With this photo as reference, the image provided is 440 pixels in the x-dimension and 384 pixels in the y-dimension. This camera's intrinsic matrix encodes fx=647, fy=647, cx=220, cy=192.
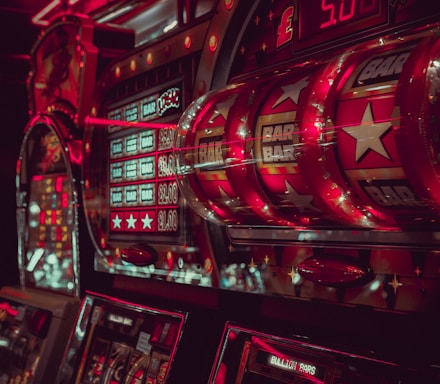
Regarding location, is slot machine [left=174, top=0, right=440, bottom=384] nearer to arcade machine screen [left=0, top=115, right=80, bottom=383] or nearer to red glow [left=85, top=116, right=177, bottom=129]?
red glow [left=85, top=116, right=177, bottom=129]

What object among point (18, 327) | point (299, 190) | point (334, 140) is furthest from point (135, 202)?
point (334, 140)

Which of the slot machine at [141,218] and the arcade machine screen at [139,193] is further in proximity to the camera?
the arcade machine screen at [139,193]

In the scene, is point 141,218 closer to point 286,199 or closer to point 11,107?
point 286,199

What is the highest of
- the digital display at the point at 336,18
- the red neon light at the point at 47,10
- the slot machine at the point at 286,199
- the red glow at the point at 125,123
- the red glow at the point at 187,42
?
the red neon light at the point at 47,10

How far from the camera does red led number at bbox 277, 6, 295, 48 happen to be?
201 cm

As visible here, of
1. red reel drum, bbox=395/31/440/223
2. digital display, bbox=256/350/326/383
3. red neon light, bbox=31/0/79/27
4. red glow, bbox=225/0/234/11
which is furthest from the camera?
A: red neon light, bbox=31/0/79/27

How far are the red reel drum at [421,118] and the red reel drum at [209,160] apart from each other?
626 mm

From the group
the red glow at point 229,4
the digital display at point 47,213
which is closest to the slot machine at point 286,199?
the red glow at point 229,4

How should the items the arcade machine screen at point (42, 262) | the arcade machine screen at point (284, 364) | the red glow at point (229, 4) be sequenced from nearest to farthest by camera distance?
1. the arcade machine screen at point (284, 364)
2. the red glow at point (229, 4)
3. the arcade machine screen at point (42, 262)

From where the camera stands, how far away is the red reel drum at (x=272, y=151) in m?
1.65

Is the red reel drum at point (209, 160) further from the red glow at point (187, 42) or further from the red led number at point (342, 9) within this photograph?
the red glow at point (187, 42)

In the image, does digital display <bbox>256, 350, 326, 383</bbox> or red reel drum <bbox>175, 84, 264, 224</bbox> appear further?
red reel drum <bbox>175, 84, 264, 224</bbox>

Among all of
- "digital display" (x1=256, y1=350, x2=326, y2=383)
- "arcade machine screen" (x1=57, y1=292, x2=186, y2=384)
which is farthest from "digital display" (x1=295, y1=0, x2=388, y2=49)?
"arcade machine screen" (x1=57, y1=292, x2=186, y2=384)

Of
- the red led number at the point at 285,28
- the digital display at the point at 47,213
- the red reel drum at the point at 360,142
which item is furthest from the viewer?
the digital display at the point at 47,213
